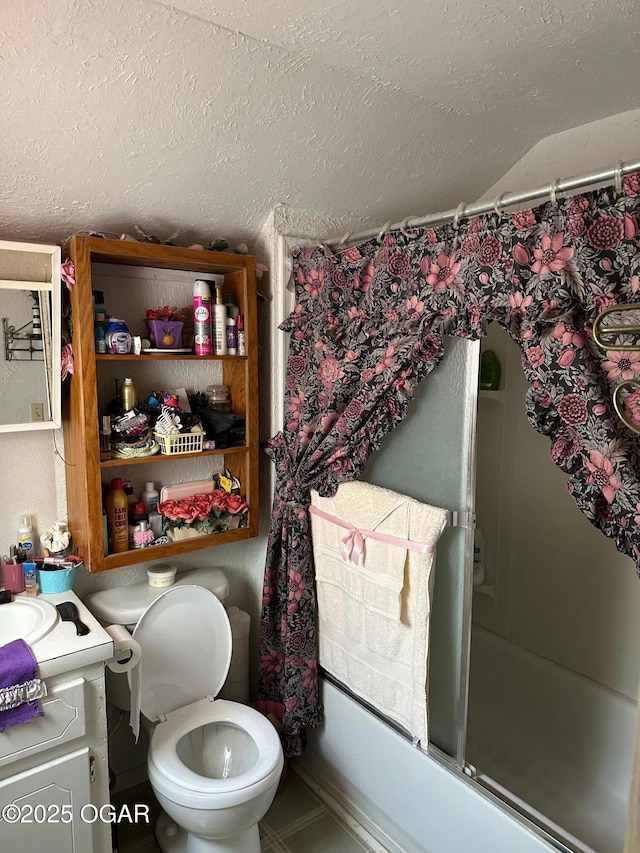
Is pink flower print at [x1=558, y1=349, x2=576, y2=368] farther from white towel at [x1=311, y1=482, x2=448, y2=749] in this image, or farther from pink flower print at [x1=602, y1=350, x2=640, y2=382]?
white towel at [x1=311, y1=482, x2=448, y2=749]

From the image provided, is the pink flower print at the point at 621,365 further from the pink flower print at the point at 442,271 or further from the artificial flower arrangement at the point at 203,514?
the artificial flower arrangement at the point at 203,514

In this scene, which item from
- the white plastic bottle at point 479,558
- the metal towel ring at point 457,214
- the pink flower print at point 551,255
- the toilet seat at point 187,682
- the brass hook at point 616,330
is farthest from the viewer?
the white plastic bottle at point 479,558

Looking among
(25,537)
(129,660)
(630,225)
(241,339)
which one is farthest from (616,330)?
(25,537)

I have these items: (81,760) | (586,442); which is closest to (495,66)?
(586,442)

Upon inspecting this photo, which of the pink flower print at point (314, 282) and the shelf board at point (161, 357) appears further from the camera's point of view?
the pink flower print at point (314, 282)

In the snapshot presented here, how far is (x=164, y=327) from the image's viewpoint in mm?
1986

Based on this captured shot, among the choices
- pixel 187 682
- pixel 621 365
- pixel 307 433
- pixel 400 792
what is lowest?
pixel 400 792

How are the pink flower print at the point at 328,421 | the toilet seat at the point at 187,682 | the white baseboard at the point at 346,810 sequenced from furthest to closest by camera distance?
the white baseboard at the point at 346,810 → the pink flower print at the point at 328,421 → the toilet seat at the point at 187,682

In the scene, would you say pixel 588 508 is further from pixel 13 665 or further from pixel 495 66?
pixel 13 665

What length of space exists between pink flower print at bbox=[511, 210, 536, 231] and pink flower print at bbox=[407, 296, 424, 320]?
0.32 metres

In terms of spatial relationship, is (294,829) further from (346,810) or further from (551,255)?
(551,255)

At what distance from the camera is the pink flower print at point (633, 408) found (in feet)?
4.09

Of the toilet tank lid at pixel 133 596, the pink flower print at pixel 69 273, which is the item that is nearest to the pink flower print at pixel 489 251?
the pink flower print at pixel 69 273

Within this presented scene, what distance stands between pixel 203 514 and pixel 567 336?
1.31 meters
